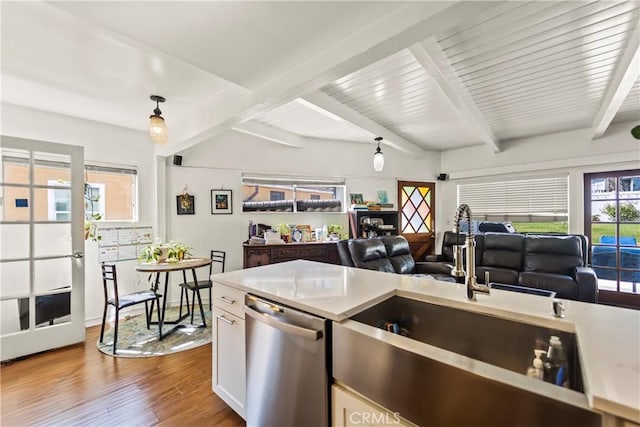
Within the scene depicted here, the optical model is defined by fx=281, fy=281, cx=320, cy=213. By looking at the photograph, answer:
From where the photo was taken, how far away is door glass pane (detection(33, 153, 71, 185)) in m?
2.66

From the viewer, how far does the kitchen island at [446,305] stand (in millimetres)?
678

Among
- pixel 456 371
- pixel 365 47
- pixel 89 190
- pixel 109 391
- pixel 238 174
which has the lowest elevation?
pixel 109 391

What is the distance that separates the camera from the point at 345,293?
144 centimetres

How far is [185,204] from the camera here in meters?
4.01

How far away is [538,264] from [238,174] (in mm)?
4478

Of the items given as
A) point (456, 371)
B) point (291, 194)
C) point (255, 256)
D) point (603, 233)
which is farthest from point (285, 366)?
point (603, 233)

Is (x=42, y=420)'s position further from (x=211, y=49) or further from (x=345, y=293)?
(x=211, y=49)

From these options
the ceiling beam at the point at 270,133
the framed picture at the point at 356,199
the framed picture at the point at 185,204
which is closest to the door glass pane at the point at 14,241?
the framed picture at the point at 185,204

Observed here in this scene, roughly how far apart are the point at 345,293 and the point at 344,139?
13.0ft

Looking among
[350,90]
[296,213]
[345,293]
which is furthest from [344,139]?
[345,293]

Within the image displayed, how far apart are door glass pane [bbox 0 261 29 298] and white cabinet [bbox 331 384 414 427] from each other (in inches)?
123

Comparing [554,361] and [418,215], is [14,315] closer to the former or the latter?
[554,361]

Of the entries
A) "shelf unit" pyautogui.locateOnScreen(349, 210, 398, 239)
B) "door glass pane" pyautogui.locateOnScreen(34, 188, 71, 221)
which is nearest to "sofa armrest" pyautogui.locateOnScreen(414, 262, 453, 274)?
"shelf unit" pyautogui.locateOnScreen(349, 210, 398, 239)

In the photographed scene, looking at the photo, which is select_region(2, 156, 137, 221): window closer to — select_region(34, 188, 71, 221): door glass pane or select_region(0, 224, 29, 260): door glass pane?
select_region(34, 188, 71, 221): door glass pane
